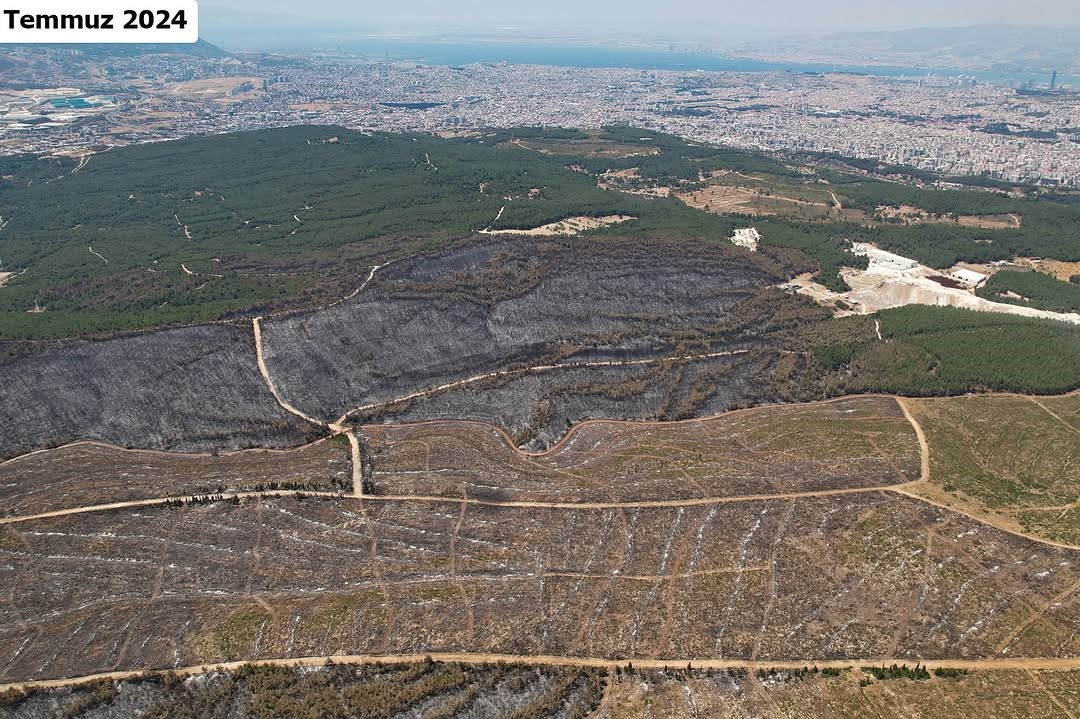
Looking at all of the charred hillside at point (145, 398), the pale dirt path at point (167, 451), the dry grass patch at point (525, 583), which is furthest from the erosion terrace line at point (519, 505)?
the charred hillside at point (145, 398)

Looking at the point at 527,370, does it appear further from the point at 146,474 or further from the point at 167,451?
the point at 146,474

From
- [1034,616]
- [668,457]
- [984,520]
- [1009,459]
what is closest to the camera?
[1034,616]

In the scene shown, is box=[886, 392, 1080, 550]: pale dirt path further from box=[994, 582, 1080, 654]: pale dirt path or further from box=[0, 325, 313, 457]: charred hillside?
box=[0, 325, 313, 457]: charred hillside

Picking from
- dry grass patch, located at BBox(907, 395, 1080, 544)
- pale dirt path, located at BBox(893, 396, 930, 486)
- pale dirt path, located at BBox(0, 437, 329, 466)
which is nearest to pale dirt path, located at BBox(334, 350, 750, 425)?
pale dirt path, located at BBox(0, 437, 329, 466)

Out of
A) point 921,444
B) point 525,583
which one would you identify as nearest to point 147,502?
point 525,583

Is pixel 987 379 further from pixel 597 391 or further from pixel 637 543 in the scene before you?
pixel 637 543

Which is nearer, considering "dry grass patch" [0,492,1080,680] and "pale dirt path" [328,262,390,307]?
"dry grass patch" [0,492,1080,680]

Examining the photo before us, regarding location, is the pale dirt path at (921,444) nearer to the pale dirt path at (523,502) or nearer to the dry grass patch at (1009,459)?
the dry grass patch at (1009,459)

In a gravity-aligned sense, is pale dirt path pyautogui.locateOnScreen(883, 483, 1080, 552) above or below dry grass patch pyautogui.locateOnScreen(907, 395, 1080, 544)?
below

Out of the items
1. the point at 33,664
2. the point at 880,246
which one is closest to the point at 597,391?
the point at 33,664

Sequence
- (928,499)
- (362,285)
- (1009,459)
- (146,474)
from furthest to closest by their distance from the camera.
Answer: (362,285)
(1009,459)
(146,474)
(928,499)

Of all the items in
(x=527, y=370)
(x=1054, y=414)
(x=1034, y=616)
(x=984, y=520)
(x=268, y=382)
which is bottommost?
(x=1034, y=616)
